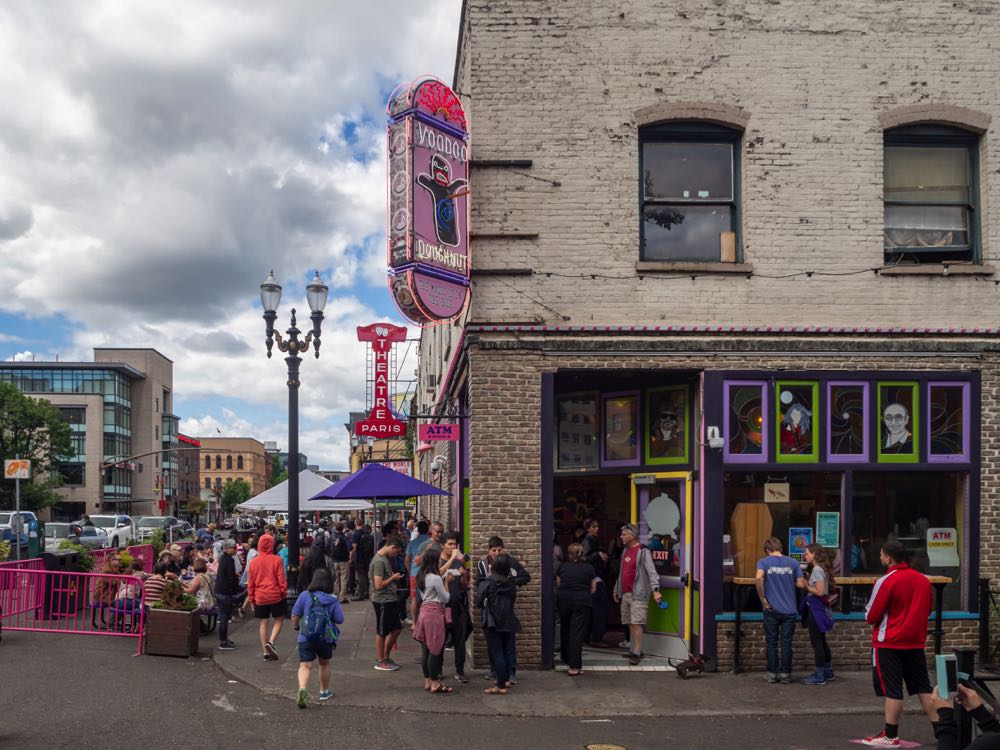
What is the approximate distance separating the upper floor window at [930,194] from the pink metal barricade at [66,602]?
11870 mm

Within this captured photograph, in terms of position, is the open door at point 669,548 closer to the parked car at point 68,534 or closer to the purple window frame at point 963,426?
the purple window frame at point 963,426

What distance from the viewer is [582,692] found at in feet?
34.2

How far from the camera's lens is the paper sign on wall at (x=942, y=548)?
11.9 meters

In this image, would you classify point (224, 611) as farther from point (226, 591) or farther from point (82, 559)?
point (82, 559)

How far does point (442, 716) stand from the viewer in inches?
374

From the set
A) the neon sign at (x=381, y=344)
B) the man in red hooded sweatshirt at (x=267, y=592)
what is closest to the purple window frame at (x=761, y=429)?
the man in red hooded sweatshirt at (x=267, y=592)

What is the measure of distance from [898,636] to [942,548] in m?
4.19

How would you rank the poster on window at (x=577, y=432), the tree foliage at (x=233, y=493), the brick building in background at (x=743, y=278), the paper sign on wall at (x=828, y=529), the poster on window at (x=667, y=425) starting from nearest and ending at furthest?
the brick building in background at (x=743, y=278) < the paper sign on wall at (x=828, y=529) < the poster on window at (x=667, y=425) < the poster on window at (x=577, y=432) < the tree foliage at (x=233, y=493)

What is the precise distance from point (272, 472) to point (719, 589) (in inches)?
7574

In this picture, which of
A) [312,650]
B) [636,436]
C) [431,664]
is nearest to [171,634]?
[312,650]

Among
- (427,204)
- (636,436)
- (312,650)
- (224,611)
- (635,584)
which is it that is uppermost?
(427,204)

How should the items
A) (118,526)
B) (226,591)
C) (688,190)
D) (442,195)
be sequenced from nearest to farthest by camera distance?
(442,195), (688,190), (226,591), (118,526)

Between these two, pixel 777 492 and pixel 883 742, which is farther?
pixel 777 492

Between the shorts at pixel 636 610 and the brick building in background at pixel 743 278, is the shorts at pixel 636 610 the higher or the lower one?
the lower one
